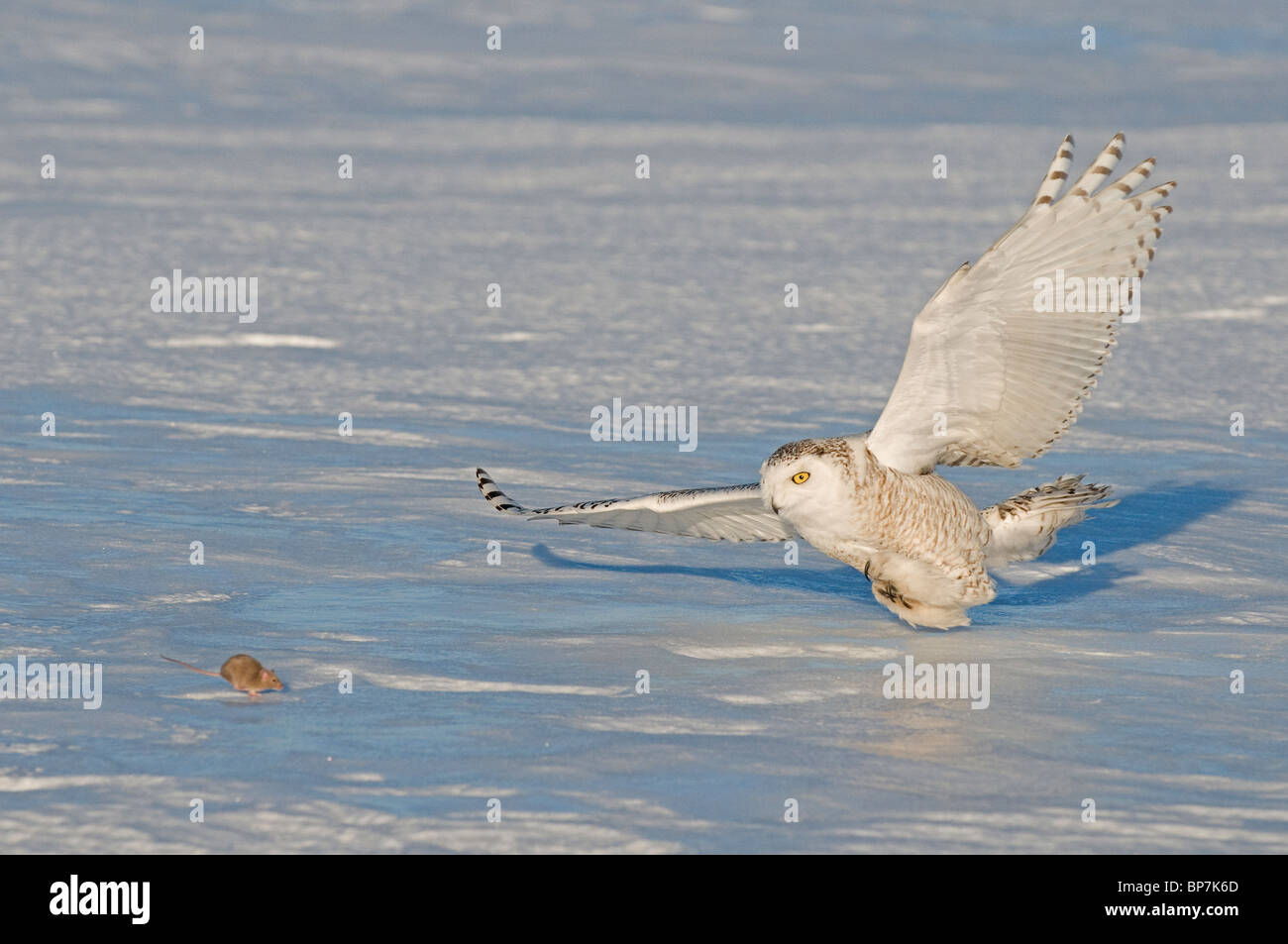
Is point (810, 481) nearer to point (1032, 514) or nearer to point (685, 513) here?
point (685, 513)

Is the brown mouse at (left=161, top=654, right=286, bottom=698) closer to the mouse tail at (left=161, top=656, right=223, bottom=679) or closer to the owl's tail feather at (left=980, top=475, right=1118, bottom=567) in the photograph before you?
the mouse tail at (left=161, top=656, right=223, bottom=679)

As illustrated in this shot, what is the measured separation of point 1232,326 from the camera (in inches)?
431

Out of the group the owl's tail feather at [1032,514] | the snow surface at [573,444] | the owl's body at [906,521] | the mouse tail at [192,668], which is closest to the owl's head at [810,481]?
the owl's body at [906,521]

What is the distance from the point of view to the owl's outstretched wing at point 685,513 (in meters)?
5.85

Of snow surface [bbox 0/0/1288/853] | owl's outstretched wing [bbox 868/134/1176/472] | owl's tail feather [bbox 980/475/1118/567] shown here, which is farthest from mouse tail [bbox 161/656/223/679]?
owl's tail feather [bbox 980/475/1118/567]

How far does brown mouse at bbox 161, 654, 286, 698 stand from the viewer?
499 centimetres

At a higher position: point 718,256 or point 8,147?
point 8,147

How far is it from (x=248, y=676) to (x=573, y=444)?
396 centimetres

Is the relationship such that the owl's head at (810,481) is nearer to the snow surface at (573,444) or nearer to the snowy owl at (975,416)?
the snowy owl at (975,416)

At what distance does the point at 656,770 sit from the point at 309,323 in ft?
23.5

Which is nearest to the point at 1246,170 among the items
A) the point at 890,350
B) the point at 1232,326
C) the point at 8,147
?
the point at 1232,326

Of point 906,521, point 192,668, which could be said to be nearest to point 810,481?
point 906,521

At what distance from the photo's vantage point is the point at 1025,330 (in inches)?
217
